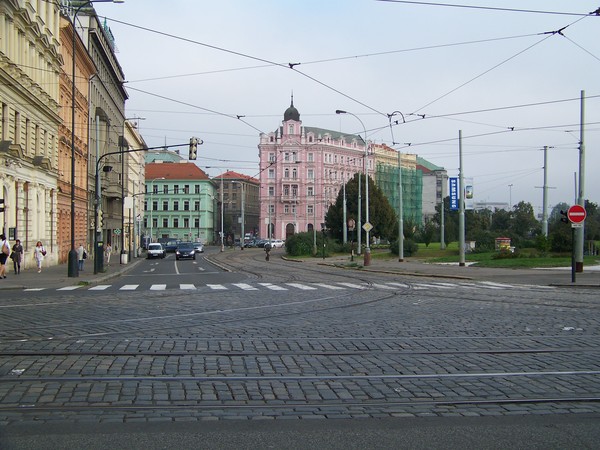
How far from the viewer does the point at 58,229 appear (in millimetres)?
49094

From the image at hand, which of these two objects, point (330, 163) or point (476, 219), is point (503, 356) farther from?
point (330, 163)

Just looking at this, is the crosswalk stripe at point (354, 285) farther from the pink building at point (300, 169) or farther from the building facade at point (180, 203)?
the building facade at point (180, 203)

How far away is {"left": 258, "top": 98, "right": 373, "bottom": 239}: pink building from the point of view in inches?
4582

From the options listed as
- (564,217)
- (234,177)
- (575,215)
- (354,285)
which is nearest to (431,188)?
(234,177)

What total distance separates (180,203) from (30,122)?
94.5 meters

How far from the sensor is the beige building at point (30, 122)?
110 feet

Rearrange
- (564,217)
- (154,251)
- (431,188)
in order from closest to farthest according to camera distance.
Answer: (564,217) → (154,251) → (431,188)

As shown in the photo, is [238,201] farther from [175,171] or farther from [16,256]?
[16,256]

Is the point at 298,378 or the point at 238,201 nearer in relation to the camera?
the point at 298,378

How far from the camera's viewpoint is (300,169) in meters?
121

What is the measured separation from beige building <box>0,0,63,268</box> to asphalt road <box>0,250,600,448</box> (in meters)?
20.0

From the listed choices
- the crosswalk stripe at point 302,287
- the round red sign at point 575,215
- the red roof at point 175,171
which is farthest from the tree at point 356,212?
the crosswalk stripe at point 302,287

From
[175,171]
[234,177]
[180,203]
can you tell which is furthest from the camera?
[234,177]

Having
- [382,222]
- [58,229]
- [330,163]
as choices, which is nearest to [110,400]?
[58,229]
